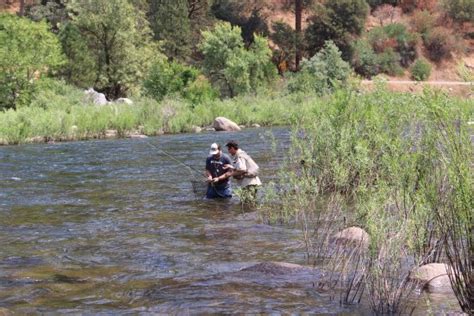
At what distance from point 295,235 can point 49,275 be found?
3931 mm

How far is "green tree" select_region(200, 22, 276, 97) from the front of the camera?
4747 centimetres

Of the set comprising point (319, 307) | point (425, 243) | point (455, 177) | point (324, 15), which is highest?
point (324, 15)

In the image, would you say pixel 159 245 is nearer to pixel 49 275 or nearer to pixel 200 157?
pixel 49 275

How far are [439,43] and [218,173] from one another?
190 ft

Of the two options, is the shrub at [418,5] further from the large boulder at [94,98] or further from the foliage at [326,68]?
the large boulder at [94,98]

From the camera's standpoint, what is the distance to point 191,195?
49.6ft

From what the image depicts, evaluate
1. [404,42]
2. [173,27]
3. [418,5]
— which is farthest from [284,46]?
[418,5]

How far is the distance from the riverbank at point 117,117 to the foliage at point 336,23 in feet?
63.1

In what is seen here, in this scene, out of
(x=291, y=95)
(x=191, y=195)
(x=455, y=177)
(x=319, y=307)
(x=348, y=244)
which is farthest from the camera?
(x=291, y=95)

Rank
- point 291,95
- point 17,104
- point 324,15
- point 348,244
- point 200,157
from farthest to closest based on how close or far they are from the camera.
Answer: point 324,15
point 291,95
point 17,104
point 200,157
point 348,244

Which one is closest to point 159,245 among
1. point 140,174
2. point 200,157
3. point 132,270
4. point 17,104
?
point 132,270

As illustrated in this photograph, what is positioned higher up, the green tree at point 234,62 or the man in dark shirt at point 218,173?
the green tree at point 234,62

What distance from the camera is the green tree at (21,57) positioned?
3725 centimetres

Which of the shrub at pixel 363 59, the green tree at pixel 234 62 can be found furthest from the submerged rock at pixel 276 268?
the shrub at pixel 363 59
